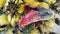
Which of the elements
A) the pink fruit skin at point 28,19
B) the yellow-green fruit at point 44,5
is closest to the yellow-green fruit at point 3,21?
the pink fruit skin at point 28,19

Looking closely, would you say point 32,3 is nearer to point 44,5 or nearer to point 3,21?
point 44,5

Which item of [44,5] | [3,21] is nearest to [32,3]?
[44,5]

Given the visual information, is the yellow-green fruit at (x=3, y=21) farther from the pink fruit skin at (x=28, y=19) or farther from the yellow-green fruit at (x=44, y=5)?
the yellow-green fruit at (x=44, y=5)

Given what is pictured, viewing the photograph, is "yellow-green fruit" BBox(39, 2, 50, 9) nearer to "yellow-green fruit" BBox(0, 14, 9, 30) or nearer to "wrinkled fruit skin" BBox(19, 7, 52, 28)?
"wrinkled fruit skin" BBox(19, 7, 52, 28)

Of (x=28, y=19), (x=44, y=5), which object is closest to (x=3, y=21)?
(x=28, y=19)

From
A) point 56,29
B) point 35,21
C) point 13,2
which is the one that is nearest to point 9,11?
point 13,2

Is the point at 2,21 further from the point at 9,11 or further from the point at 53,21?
the point at 53,21

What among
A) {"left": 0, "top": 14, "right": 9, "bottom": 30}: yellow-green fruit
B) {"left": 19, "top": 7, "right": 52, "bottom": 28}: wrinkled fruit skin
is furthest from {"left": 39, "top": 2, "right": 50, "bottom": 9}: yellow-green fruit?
{"left": 0, "top": 14, "right": 9, "bottom": 30}: yellow-green fruit

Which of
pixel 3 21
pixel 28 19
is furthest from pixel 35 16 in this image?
pixel 3 21

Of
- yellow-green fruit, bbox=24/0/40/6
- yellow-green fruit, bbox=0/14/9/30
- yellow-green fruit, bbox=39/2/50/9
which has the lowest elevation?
yellow-green fruit, bbox=0/14/9/30

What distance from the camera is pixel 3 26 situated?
0.86 m

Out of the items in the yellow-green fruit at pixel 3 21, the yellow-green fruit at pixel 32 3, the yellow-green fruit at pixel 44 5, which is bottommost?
the yellow-green fruit at pixel 3 21

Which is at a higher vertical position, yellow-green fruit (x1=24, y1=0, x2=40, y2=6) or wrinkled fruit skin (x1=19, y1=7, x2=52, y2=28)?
yellow-green fruit (x1=24, y1=0, x2=40, y2=6)

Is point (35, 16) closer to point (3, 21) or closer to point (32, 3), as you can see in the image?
point (32, 3)
